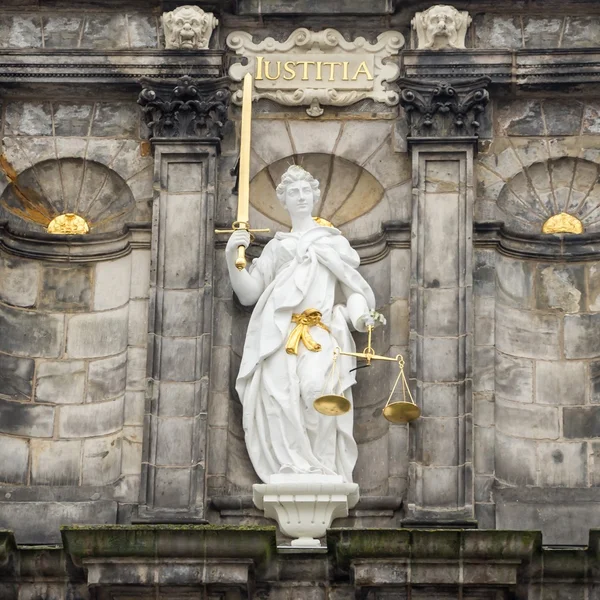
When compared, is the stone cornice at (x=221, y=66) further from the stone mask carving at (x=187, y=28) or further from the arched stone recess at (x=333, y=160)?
the arched stone recess at (x=333, y=160)

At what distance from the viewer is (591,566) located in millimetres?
24344

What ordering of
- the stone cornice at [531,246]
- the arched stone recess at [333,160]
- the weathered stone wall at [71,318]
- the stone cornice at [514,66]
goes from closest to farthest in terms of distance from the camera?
the weathered stone wall at [71,318] < the stone cornice at [531,246] < the stone cornice at [514,66] < the arched stone recess at [333,160]

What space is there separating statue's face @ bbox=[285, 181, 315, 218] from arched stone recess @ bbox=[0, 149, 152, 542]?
133 centimetres

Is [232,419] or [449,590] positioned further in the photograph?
[232,419]

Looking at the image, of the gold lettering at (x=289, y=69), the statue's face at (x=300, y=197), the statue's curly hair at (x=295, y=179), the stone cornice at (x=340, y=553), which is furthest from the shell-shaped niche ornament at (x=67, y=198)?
the stone cornice at (x=340, y=553)

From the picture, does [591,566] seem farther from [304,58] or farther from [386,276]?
[304,58]

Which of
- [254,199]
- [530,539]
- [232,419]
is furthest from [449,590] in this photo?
[254,199]

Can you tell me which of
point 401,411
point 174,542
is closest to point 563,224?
point 401,411

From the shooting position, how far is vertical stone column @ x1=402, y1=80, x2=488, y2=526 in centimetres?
2545

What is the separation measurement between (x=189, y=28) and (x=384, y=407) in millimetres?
3877

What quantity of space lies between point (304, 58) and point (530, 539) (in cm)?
545

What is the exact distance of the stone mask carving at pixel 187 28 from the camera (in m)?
27.2

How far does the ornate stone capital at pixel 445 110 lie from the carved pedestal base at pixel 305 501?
3345 mm

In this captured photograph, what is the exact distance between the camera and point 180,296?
26219mm
